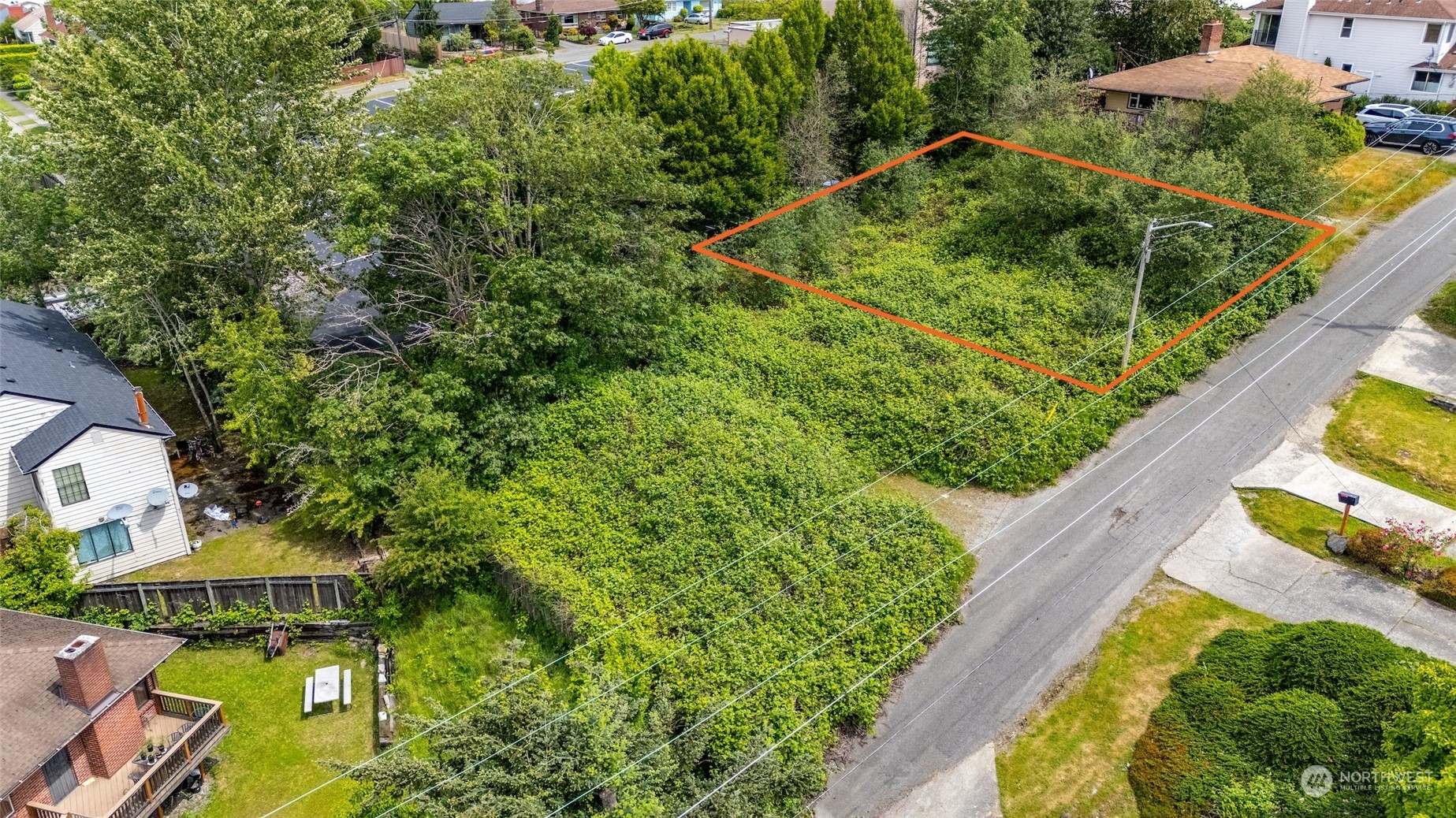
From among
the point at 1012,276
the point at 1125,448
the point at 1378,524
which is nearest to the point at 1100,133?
the point at 1012,276

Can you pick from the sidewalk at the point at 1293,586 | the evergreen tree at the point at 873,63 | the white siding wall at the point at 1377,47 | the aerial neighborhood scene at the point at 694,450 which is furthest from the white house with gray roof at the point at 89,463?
the white siding wall at the point at 1377,47

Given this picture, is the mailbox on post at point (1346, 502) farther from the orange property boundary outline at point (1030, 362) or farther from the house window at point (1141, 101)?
the house window at point (1141, 101)

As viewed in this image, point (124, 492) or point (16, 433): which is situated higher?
point (16, 433)

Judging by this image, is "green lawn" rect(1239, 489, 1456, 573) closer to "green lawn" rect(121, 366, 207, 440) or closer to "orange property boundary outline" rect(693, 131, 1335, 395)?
"orange property boundary outline" rect(693, 131, 1335, 395)

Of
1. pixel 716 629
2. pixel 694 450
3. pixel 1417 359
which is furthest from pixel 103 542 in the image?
pixel 1417 359

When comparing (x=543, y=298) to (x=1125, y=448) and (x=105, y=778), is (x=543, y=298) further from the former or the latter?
(x=1125, y=448)

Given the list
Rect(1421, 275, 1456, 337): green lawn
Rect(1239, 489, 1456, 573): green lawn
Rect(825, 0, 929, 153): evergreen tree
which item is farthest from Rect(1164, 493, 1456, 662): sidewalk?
Rect(825, 0, 929, 153): evergreen tree

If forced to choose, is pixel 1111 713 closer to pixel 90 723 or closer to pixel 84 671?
pixel 90 723
